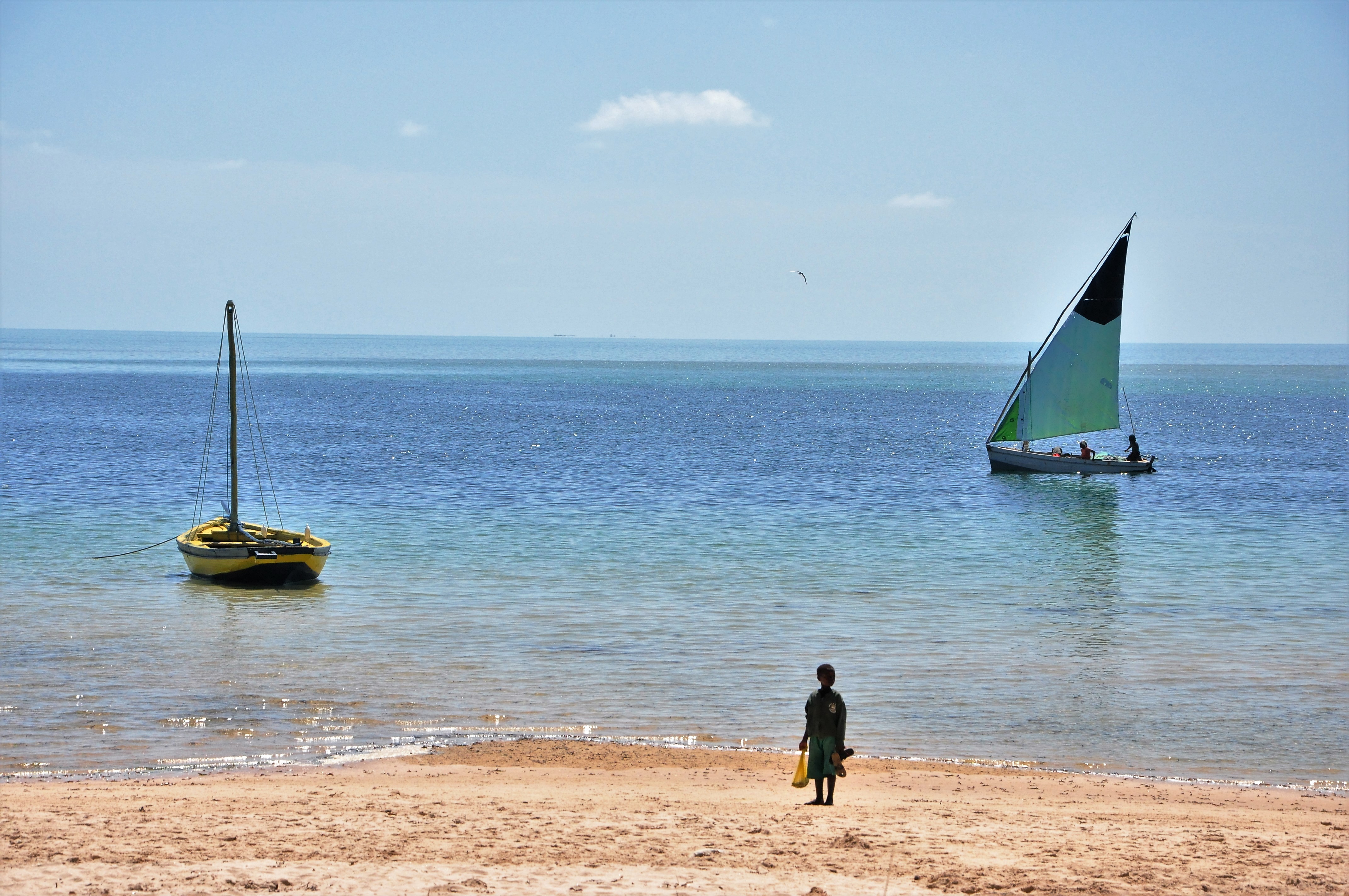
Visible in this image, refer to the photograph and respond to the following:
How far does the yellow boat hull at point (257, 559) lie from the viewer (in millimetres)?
31938

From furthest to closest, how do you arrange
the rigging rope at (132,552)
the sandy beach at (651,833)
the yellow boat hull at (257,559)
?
the rigging rope at (132,552) < the yellow boat hull at (257,559) < the sandy beach at (651,833)

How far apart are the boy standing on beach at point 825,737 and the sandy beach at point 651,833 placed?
338mm

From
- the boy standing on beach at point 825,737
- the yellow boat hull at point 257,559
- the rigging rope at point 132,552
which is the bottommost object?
the rigging rope at point 132,552

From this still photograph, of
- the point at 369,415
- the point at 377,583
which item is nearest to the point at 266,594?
the point at 377,583

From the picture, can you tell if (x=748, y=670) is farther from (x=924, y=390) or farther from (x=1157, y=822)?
(x=924, y=390)

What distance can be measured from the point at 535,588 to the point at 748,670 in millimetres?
9871

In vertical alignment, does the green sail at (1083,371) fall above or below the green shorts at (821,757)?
above

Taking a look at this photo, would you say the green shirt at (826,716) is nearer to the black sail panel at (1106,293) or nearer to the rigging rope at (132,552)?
the rigging rope at (132,552)

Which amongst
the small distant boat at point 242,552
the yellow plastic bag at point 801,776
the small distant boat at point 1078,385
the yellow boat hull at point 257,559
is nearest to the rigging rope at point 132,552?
the small distant boat at point 242,552

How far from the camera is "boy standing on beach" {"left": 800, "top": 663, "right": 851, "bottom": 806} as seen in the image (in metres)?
14.5

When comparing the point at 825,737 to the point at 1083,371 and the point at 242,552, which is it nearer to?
the point at 242,552

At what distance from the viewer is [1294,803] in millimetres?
16000

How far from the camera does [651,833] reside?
43.7 ft

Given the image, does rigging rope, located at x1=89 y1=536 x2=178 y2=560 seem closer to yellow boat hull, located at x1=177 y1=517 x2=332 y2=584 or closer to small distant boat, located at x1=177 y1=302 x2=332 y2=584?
small distant boat, located at x1=177 y1=302 x2=332 y2=584
